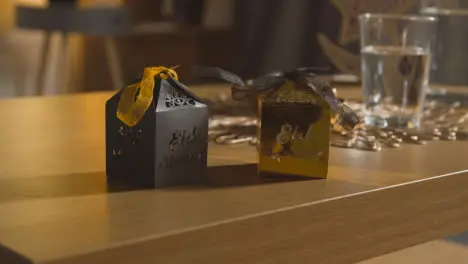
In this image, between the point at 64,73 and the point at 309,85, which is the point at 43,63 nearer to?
the point at 64,73

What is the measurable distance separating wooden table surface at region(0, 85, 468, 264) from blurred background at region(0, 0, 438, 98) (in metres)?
1.70

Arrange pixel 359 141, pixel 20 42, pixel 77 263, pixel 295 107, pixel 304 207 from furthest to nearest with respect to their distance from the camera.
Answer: pixel 20 42 < pixel 359 141 < pixel 295 107 < pixel 304 207 < pixel 77 263

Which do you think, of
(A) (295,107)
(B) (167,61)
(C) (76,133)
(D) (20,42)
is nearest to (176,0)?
(B) (167,61)

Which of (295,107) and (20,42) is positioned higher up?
(295,107)

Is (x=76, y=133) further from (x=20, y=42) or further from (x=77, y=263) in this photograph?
(x=20, y=42)

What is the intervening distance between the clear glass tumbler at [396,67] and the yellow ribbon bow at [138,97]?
1.30 feet

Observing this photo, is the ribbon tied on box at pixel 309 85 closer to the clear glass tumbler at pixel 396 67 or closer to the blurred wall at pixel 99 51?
the clear glass tumbler at pixel 396 67

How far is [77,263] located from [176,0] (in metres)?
2.80

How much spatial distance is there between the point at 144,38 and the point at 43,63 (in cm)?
48

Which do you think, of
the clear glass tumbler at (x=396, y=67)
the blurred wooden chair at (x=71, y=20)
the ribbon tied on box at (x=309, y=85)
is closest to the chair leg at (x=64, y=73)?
the blurred wooden chair at (x=71, y=20)

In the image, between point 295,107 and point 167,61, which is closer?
point 295,107

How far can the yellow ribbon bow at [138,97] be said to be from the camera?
611 mm

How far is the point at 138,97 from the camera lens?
617 millimetres

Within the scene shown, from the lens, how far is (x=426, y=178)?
68 cm
